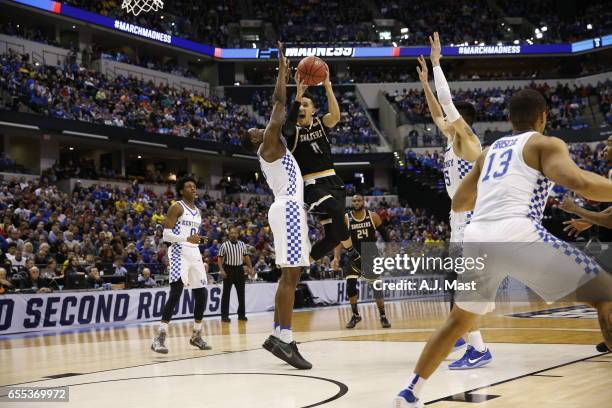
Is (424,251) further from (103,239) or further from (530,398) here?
(530,398)

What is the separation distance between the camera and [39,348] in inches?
415

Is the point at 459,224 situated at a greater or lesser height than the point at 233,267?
greater

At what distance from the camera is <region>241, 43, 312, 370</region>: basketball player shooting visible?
6859mm

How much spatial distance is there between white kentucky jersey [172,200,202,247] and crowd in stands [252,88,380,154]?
30039mm

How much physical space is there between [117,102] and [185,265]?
24.3 m

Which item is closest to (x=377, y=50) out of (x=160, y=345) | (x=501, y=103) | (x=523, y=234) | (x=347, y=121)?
(x=347, y=121)

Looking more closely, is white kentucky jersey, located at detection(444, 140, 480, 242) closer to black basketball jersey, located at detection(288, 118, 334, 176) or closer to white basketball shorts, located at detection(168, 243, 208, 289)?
black basketball jersey, located at detection(288, 118, 334, 176)

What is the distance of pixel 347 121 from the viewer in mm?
42688

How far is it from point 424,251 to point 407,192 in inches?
423

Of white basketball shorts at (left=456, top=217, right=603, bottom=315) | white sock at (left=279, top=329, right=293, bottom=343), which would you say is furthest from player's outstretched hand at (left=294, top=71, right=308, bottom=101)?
white basketball shorts at (left=456, top=217, right=603, bottom=315)

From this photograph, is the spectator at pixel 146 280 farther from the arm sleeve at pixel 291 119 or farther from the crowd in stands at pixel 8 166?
the crowd in stands at pixel 8 166

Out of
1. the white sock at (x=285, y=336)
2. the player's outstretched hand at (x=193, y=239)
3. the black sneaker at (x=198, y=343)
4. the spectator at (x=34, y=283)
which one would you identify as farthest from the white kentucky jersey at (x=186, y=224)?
the spectator at (x=34, y=283)

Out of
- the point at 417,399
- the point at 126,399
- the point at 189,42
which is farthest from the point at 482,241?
the point at 189,42

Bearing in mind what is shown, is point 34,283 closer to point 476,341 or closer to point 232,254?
point 232,254
